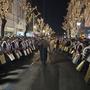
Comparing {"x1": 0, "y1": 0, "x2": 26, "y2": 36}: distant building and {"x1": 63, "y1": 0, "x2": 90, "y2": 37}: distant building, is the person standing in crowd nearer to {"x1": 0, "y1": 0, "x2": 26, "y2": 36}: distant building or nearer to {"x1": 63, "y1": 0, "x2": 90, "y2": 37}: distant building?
{"x1": 63, "y1": 0, "x2": 90, "y2": 37}: distant building

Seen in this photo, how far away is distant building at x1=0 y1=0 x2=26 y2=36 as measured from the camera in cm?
7738

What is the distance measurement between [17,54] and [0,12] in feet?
72.5

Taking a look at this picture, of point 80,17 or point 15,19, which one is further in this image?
point 15,19

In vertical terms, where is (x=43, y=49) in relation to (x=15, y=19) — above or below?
below

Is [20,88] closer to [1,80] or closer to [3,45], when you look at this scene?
[1,80]

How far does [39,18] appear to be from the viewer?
18625cm

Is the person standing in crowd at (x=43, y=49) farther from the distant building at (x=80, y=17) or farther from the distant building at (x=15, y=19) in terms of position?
the distant building at (x=15, y=19)

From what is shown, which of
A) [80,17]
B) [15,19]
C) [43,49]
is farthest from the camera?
[15,19]

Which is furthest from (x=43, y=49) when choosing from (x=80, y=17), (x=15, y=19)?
(x=15, y=19)

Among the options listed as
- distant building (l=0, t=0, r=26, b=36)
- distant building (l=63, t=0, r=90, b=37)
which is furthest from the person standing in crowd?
distant building (l=0, t=0, r=26, b=36)

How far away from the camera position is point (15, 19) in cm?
9338

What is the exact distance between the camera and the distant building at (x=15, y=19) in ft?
254

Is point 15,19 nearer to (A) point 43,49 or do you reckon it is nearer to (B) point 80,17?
(B) point 80,17

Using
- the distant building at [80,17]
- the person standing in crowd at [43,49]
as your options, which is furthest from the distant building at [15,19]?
the person standing in crowd at [43,49]
